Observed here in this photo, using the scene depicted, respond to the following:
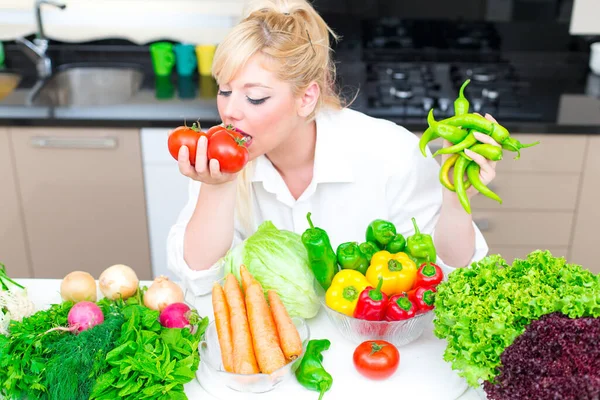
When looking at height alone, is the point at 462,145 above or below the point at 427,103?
above

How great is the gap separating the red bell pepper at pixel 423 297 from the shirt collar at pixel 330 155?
56cm

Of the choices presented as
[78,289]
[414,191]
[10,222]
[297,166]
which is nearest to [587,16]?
[414,191]

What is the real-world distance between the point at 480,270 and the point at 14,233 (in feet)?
7.06

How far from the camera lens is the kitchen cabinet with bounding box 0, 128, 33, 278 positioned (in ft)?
8.84

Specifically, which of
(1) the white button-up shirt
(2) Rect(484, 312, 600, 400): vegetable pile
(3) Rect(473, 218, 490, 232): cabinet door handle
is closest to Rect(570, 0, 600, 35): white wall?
(3) Rect(473, 218, 490, 232): cabinet door handle

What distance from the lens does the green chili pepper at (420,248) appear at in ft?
5.07

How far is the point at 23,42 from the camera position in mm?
3092

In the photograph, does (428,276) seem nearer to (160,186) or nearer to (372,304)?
(372,304)

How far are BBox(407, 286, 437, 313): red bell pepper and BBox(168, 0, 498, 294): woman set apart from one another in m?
0.25

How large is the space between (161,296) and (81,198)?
144 cm

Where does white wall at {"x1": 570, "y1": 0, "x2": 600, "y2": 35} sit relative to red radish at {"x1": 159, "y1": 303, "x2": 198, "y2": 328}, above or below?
above

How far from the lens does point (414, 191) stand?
1910mm

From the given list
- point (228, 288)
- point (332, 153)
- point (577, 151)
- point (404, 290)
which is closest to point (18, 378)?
point (228, 288)

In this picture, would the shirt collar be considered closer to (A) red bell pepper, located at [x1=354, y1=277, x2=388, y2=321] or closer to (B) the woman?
(B) the woman
